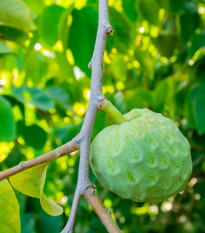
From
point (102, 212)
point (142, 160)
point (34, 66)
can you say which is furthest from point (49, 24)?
point (102, 212)

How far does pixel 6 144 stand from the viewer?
55.2 inches

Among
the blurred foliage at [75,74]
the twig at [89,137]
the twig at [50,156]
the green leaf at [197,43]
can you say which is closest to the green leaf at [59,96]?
the blurred foliage at [75,74]

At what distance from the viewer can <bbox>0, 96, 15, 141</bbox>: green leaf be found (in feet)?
4.41

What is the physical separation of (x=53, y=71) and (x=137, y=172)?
1813 mm

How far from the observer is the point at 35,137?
1578 millimetres

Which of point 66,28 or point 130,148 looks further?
point 66,28

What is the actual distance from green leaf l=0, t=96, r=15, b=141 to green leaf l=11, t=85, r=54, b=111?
8.7 inches

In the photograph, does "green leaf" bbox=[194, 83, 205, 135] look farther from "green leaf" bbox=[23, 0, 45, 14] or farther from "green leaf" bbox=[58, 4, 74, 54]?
"green leaf" bbox=[23, 0, 45, 14]

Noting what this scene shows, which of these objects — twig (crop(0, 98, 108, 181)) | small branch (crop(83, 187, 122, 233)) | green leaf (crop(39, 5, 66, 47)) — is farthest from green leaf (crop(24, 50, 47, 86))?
small branch (crop(83, 187, 122, 233))

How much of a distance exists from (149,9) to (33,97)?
70 centimetres

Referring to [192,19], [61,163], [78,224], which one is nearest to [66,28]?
[192,19]

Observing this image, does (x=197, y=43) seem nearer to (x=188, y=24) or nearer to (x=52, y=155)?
Result: (x=188, y=24)

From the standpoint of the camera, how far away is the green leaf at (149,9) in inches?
65.8

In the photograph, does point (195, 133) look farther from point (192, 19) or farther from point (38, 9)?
point (38, 9)
